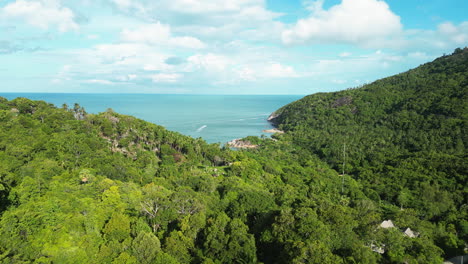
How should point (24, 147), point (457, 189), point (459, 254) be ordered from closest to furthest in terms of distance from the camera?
point (459, 254), point (24, 147), point (457, 189)

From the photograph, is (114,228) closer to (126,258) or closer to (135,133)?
(126,258)

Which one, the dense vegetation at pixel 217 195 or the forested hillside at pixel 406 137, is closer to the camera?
the dense vegetation at pixel 217 195

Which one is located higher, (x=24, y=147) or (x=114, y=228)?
(x=24, y=147)

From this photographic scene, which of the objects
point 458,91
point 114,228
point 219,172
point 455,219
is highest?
point 458,91

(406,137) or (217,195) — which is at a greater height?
(406,137)

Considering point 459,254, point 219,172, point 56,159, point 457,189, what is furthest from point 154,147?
point 457,189

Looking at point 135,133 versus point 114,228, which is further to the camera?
point 135,133

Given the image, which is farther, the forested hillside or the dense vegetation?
the forested hillside

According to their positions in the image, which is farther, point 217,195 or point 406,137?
point 406,137
